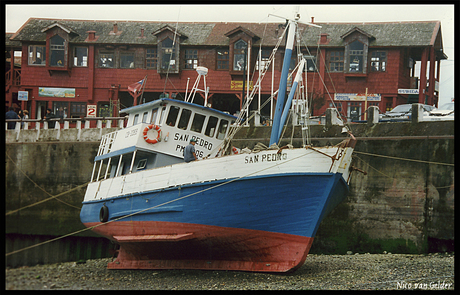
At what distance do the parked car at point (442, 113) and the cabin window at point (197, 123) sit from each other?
→ 729cm

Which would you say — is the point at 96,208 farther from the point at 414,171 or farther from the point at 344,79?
the point at 344,79

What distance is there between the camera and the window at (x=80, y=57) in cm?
2702

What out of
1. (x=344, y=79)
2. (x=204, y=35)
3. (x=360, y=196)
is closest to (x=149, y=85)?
(x=204, y=35)

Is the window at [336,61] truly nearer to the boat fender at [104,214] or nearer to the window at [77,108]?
the window at [77,108]

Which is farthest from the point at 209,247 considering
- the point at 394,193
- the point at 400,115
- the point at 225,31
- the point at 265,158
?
the point at 225,31

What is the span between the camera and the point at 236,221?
12.3 meters

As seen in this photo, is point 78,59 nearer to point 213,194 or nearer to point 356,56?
point 356,56

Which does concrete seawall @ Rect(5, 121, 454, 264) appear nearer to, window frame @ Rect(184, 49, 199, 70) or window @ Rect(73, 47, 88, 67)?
window frame @ Rect(184, 49, 199, 70)

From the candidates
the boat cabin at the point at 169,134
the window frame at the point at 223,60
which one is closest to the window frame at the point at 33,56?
the window frame at the point at 223,60

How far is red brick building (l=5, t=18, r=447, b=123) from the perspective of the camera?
25703 millimetres

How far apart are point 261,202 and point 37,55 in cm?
2025

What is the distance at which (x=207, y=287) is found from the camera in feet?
37.7
